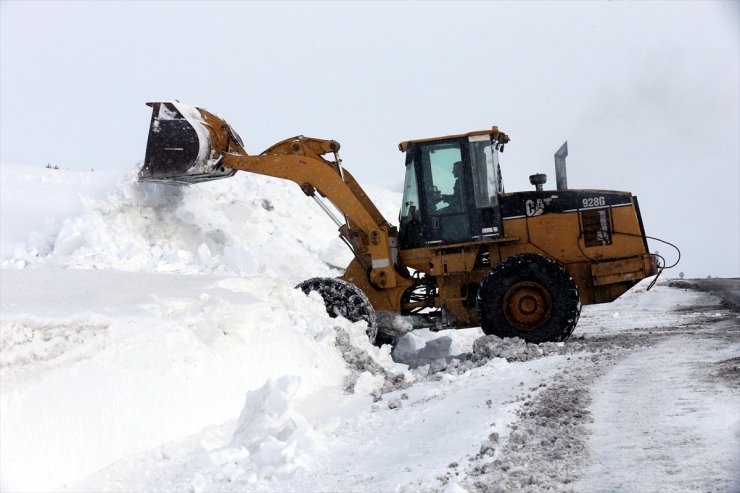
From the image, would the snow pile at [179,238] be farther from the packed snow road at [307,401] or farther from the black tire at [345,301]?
the packed snow road at [307,401]

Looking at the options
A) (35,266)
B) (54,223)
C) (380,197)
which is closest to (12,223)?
(54,223)

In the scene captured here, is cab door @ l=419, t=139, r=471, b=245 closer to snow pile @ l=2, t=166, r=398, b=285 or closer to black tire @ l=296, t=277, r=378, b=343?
black tire @ l=296, t=277, r=378, b=343

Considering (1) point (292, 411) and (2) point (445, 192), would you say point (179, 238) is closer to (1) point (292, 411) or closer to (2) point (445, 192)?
(2) point (445, 192)

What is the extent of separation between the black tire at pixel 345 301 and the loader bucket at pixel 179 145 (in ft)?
8.36

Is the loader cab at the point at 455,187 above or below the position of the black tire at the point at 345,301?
above

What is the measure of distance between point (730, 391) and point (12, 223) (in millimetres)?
12351

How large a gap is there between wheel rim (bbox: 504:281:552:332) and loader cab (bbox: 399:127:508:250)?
958mm

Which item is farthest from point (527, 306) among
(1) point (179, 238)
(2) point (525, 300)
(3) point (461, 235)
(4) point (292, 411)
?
(1) point (179, 238)

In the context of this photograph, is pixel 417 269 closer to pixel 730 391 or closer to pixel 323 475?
pixel 730 391

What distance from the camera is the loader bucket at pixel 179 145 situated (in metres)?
10.7

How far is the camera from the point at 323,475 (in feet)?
14.5

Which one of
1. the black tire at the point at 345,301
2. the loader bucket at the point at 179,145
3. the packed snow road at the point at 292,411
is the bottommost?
the packed snow road at the point at 292,411

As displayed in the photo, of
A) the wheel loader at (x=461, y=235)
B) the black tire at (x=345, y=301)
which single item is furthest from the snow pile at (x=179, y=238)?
the black tire at (x=345, y=301)

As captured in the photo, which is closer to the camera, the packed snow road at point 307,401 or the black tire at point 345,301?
the packed snow road at point 307,401
